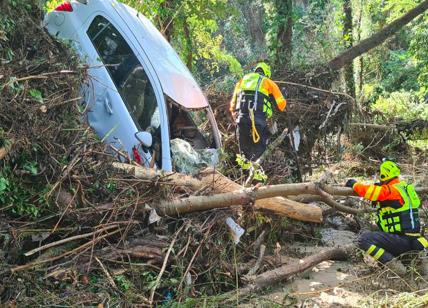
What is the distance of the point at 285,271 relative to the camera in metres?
5.48

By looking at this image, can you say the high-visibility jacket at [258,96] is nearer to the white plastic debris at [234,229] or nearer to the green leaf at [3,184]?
the white plastic debris at [234,229]

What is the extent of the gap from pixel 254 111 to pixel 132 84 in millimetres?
2208

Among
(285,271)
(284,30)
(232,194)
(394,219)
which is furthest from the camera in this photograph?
(284,30)

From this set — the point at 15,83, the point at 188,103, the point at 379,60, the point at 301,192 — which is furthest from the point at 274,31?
the point at 379,60

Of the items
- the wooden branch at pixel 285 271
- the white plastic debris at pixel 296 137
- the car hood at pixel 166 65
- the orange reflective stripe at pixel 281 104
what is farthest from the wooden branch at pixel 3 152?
the white plastic debris at pixel 296 137

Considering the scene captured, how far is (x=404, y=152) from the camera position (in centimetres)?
1215

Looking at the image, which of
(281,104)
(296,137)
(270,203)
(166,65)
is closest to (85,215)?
(270,203)

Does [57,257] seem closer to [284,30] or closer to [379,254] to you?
[379,254]

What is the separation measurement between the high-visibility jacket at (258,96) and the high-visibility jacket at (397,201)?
2.08 metres

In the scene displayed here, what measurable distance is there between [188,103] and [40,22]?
1940 millimetres

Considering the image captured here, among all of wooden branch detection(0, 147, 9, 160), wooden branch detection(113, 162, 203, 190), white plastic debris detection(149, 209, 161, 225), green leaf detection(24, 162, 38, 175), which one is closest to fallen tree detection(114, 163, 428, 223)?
wooden branch detection(113, 162, 203, 190)

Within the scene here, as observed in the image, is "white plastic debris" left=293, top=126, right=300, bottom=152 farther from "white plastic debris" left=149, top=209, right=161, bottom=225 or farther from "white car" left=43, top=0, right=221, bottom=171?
"white plastic debris" left=149, top=209, right=161, bottom=225

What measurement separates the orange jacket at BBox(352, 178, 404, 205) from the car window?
250 cm

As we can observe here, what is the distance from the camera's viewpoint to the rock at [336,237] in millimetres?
7370
